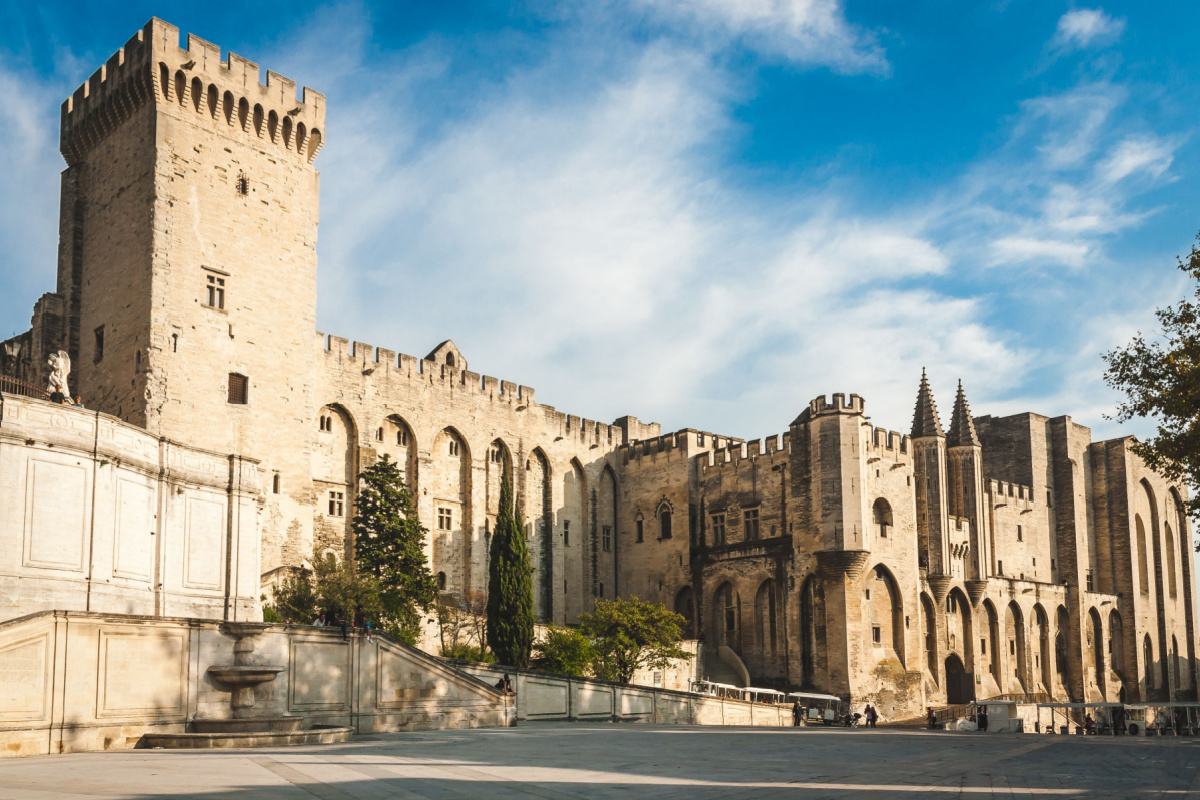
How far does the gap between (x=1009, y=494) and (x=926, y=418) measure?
9.01 m

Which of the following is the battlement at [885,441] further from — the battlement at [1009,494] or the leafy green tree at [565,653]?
the leafy green tree at [565,653]

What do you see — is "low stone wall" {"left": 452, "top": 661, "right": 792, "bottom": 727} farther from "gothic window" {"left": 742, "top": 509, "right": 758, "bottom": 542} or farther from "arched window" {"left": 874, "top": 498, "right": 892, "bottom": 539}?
"arched window" {"left": 874, "top": 498, "right": 892, "bottom": 539}

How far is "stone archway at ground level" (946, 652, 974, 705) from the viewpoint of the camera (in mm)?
46594

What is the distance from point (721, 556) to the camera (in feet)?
149

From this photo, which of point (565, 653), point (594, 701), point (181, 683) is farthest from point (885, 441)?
point (181, 683)

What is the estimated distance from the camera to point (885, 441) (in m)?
44.1

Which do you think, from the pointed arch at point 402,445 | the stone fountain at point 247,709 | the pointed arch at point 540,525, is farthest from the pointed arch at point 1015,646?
the stone fountain at point 247,709

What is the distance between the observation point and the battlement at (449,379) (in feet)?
127

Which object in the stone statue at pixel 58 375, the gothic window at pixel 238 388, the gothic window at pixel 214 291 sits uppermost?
the gothic window at pixel 214 291

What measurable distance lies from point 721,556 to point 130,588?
2813 centimetres

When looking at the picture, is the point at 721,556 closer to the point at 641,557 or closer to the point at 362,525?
the point at 641,557

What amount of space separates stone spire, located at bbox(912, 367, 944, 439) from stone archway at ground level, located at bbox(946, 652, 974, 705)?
958cm

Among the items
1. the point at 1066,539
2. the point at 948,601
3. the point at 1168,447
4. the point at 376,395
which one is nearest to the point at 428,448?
the point at 376,395

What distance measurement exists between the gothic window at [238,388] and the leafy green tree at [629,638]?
44.5ft
